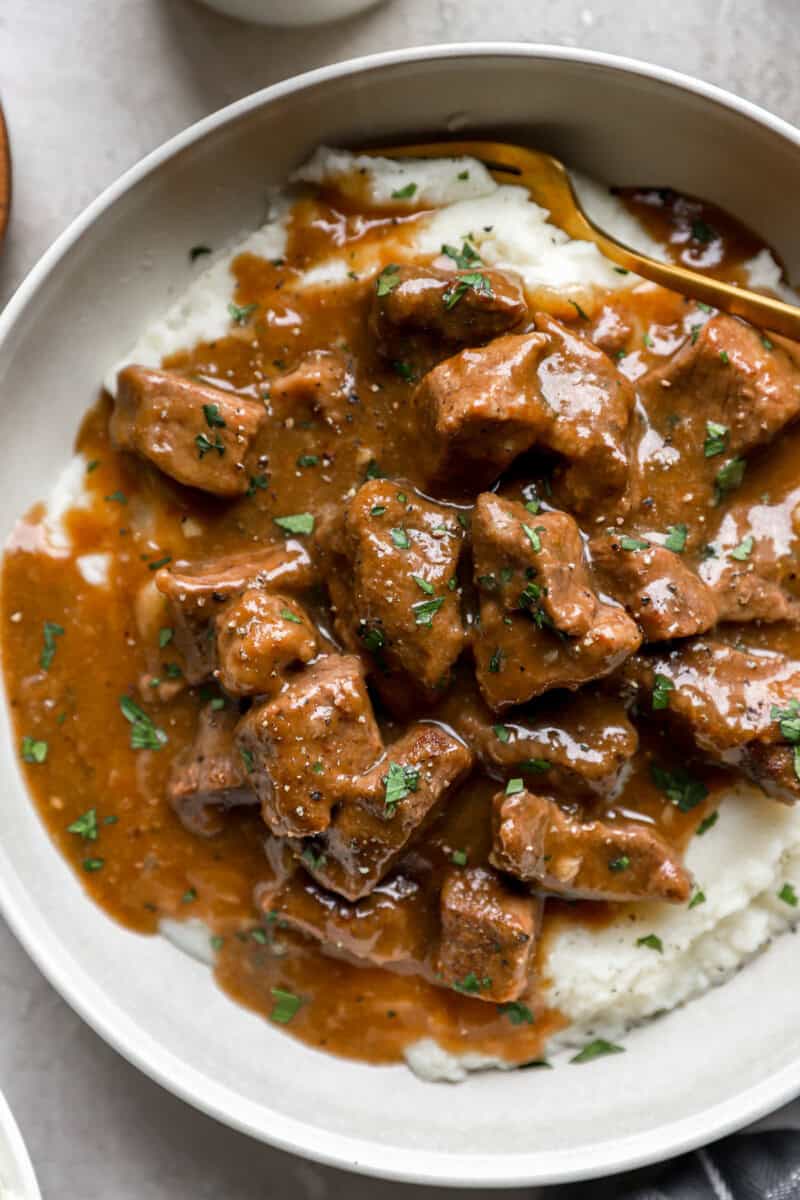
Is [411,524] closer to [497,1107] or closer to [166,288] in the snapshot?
[166,288]

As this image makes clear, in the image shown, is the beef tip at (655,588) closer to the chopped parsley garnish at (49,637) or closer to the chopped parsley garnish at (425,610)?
the chopped parsley garnish at (425,610)

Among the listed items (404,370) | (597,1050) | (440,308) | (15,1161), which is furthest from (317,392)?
(15,1161)

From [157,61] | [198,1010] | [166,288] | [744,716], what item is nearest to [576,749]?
[744,716]

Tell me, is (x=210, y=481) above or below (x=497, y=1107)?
above

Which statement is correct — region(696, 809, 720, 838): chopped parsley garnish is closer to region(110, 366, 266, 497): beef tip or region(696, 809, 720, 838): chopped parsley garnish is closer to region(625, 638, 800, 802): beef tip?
region(625, 638, 800, 802): beef tip

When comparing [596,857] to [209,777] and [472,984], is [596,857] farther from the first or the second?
[209,777]

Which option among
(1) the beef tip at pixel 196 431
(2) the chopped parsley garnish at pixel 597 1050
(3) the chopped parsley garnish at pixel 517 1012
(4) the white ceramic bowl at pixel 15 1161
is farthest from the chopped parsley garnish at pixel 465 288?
(4) the white ceramic bowl at pixel 15 1161
